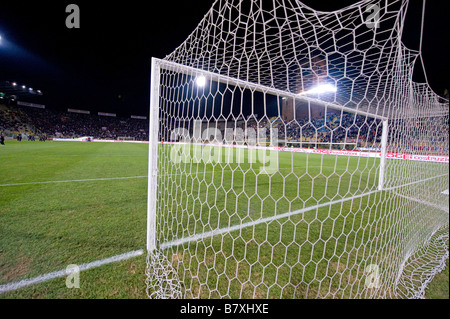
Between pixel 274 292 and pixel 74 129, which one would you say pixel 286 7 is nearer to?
pixel 274 292

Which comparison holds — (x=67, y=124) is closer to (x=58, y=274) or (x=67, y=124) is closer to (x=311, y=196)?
(x=58, y=274)

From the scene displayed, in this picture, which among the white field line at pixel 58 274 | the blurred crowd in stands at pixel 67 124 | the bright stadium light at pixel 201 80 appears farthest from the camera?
the blurred crowd in stands at pixel 67 124

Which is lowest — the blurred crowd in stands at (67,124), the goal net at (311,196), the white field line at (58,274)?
the white field line at (58,274)

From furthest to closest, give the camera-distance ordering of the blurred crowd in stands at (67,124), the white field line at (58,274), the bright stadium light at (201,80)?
the blurred crowd in stands at (67,124), the bright stadium light at (201,80), the white field line at (58,274)

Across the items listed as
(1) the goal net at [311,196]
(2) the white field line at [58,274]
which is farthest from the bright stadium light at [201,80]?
(2) the white field line at [58,274]

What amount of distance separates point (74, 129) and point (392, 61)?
44.8 metres

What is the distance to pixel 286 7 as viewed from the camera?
51.5 inches

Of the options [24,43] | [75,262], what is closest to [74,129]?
[24,43]

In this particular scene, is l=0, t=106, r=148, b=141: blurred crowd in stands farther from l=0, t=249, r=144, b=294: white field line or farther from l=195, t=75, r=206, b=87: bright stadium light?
l=195, t=75, r=206, b=87: bright stadium light

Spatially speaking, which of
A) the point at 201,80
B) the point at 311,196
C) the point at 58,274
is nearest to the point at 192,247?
the point at 58,274

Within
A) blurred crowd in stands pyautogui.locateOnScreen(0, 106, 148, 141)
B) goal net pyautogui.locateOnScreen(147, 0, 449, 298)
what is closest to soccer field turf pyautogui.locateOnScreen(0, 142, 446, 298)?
goal net pyautogui.locateOnScreen(147, 0, 449, 298)

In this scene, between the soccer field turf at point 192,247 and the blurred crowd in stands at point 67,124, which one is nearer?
the soccer field turf at point 192,247

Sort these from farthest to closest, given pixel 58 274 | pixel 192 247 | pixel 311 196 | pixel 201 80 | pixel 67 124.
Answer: pixel 67 124, pixel 201 80, pixel 192 247, pixel 311 196, pixel 58 274

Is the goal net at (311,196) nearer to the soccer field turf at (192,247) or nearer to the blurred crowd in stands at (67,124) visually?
the soccer field turf at (192,247)
